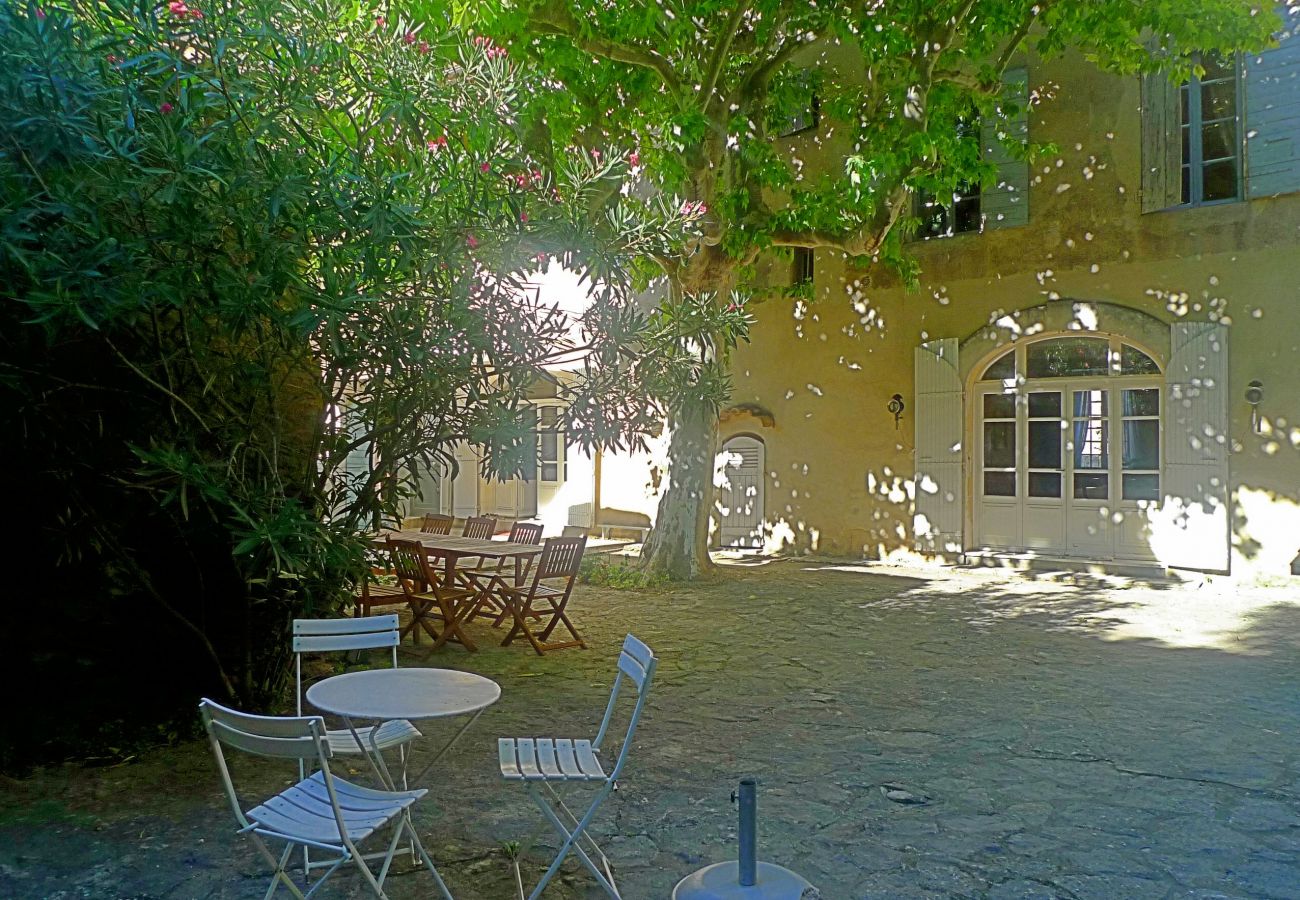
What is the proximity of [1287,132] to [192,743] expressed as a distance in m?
9.96

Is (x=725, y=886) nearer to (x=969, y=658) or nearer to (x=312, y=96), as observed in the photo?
(x=312, y=96)

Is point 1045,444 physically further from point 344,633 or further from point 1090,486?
point 344,633

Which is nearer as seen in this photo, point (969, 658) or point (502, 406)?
point (502, 406)

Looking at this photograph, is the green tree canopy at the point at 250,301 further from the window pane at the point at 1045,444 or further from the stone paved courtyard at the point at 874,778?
the window pane at the point at 1045,444

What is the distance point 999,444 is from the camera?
10539 millimetres

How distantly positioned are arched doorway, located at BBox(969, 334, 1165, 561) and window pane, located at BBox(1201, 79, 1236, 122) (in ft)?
7.49

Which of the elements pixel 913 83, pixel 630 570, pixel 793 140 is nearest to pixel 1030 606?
pixel 630 570

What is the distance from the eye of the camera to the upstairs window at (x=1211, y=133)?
9195 mm

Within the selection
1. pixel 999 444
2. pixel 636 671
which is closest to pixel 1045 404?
pixel 999 444

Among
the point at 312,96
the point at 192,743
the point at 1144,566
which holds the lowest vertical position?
the point at 192,743

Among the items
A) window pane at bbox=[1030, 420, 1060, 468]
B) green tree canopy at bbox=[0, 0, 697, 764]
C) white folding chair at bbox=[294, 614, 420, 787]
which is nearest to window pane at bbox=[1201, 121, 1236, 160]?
window pane at bbox=[1030, 420, 1060, 468]

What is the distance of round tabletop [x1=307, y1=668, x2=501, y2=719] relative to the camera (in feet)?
9.59

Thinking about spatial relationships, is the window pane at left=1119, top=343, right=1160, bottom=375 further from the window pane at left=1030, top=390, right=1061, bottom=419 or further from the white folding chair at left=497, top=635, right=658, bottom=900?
the white folding chair at left=497, top=635, right=658, bottom=900

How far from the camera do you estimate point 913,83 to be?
27.1 feet
